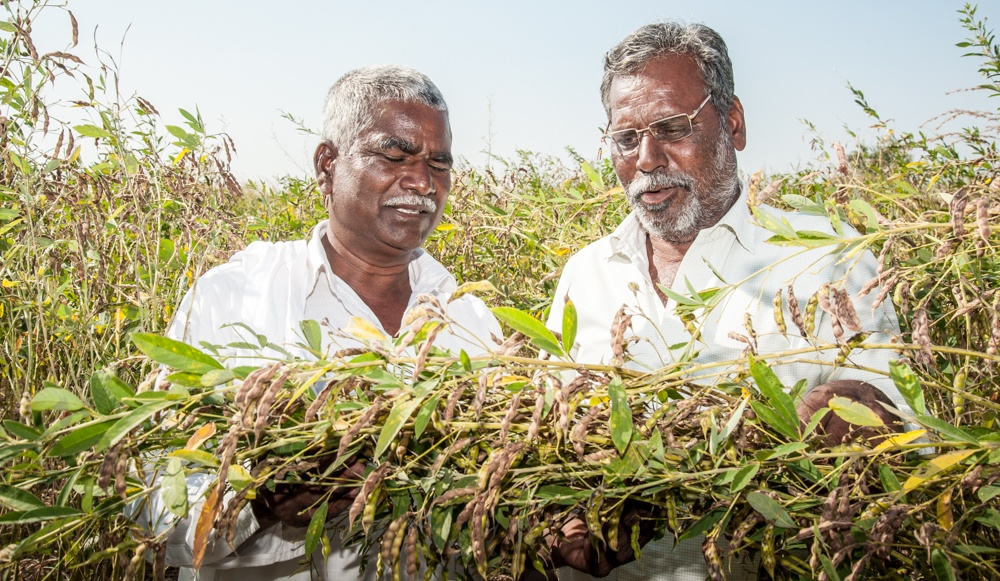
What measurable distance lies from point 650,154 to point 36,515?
1.66 meters

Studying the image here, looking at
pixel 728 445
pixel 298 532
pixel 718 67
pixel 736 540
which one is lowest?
pixel 298 532

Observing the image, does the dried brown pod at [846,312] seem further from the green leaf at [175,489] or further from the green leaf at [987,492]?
the green leaf at [175,489]

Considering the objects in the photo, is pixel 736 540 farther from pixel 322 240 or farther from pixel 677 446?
pixel 322 240

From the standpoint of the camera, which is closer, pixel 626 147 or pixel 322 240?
pixel 626 147

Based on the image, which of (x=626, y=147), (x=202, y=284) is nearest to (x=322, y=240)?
(x=202, y=284)

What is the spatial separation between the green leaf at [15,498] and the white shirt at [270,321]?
0.44 m

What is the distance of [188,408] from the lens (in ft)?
3.48

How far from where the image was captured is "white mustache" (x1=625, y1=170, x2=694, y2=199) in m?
2.12

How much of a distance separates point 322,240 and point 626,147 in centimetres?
95

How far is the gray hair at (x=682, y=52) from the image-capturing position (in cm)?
215

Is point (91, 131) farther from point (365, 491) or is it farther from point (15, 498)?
point (365, 491)

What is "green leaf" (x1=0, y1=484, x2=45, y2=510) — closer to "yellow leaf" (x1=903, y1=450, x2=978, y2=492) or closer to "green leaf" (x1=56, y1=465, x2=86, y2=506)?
"green leaf" (x1=56, y1=465, x2=86, y2=506)

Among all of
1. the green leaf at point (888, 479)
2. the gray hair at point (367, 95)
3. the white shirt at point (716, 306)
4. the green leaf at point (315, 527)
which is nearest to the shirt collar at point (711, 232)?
the white shirt at point (716, 306)

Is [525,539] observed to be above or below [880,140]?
below
